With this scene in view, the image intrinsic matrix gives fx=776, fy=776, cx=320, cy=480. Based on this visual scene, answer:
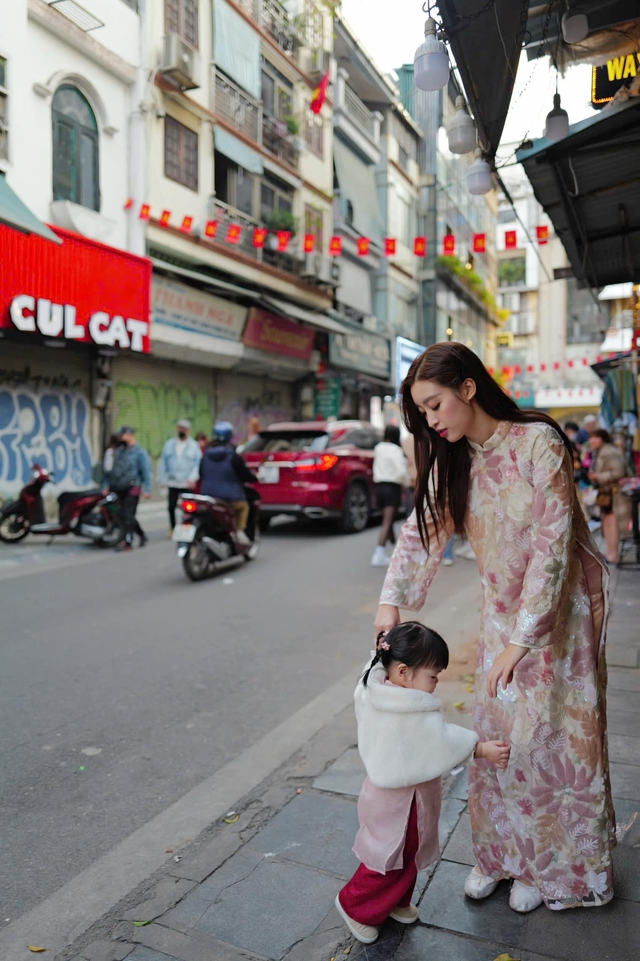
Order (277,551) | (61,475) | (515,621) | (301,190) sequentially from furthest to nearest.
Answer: (301,190)
(61,475)
(277,551)
(515,621)

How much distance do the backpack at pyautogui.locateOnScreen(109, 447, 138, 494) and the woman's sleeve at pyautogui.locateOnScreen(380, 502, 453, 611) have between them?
8514mm

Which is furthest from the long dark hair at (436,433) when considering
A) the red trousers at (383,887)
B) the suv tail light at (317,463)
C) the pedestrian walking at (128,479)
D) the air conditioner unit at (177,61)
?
the air conditioner unit at (177,61)

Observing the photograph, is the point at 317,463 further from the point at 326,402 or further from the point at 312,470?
the point at 326,402

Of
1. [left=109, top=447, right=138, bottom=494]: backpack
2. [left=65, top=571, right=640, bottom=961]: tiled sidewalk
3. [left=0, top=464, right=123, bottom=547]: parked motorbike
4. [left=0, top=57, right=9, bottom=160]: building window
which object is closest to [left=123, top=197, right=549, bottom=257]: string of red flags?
[left=0, top=57, right=9, bottom=160]: building window

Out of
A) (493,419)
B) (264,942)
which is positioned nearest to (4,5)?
(493,419)

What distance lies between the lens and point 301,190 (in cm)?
2123

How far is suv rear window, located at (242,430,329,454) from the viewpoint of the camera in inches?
461

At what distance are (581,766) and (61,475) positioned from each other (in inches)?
493

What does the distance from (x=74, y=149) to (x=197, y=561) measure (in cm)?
881

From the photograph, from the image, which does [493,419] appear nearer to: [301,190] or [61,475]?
[61,475]

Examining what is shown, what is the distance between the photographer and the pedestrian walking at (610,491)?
8.88m

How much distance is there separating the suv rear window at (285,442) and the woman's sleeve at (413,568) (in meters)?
9.08

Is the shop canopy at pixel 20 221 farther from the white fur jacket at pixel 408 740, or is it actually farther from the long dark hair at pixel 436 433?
the white fur jacket at pixel 408 740

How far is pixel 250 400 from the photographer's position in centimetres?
2019
